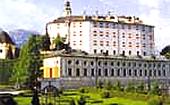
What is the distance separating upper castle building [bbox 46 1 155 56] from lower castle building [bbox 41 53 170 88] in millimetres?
15836

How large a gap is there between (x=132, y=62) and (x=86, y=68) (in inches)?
401

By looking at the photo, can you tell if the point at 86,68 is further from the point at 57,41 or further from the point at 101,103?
the point at 101,103

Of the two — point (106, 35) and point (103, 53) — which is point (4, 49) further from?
point (106, 35)

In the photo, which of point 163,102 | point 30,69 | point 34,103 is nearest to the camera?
point 34,103

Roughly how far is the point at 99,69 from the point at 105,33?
26910 millimetres

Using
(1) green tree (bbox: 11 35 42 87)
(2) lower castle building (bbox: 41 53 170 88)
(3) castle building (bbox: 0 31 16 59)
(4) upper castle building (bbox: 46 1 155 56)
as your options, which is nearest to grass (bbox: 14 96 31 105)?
(1) green tree (bbox: 11 35 42 87)

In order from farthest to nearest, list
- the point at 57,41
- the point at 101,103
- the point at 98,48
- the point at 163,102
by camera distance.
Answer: the point at 98,48 < the point at 57,41 < the point at 101,103 < the point at 163,102

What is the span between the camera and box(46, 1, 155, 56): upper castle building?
101 meters

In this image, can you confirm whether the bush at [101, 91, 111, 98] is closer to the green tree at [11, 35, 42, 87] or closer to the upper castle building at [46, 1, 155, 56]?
the green tree at [11, 35, 42, 87]

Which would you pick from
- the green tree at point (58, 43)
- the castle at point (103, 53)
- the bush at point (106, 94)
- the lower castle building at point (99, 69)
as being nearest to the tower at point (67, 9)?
the castle at point (103, 53)

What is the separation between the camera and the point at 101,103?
157 feet

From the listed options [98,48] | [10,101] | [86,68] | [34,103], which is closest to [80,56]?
[86,68]

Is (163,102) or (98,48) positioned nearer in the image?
(163,102)

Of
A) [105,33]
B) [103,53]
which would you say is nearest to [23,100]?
[103,53]
